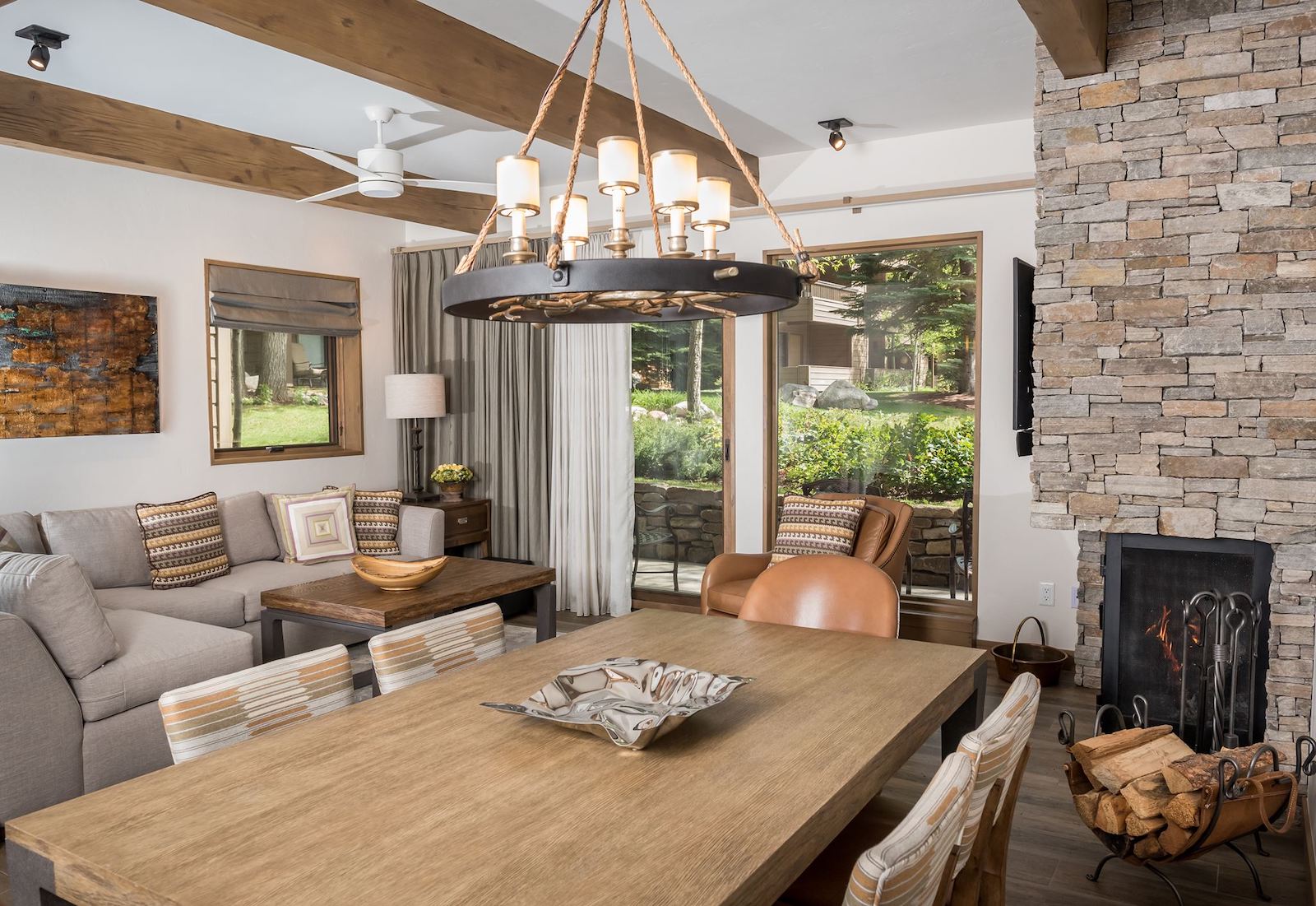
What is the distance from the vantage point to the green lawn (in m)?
5.65

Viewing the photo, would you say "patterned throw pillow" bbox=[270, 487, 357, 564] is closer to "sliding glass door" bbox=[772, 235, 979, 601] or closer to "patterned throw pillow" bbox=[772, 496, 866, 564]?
"patterned throw pillow" bbox=[772, 496, 866, 564]

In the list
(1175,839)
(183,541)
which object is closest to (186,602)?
(183,541)

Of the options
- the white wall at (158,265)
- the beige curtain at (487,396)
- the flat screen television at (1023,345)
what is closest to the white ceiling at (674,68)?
the white wall at (158,265)

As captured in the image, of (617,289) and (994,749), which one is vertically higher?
(617,289)

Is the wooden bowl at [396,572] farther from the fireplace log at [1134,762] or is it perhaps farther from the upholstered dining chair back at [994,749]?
the upholstered dining chair back at [994,749]

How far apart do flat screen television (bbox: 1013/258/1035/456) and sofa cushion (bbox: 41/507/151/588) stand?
165 inches

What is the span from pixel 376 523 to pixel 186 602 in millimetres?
1273

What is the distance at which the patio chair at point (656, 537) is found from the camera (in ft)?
19.3

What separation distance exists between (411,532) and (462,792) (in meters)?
4.08

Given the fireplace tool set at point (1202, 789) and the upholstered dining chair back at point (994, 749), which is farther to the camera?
the fireplace tool set at point (1202, 789)

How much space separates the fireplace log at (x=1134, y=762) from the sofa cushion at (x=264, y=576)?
361 cm

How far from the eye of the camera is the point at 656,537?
593 cm

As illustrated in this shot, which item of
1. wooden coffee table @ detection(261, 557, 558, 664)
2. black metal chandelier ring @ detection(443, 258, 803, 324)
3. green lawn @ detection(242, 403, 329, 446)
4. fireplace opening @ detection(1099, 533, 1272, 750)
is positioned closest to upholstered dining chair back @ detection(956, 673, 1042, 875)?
black metal chandelier ring @ detection(443, 258, 803, 324)

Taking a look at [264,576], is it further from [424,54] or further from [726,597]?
[424,54]
